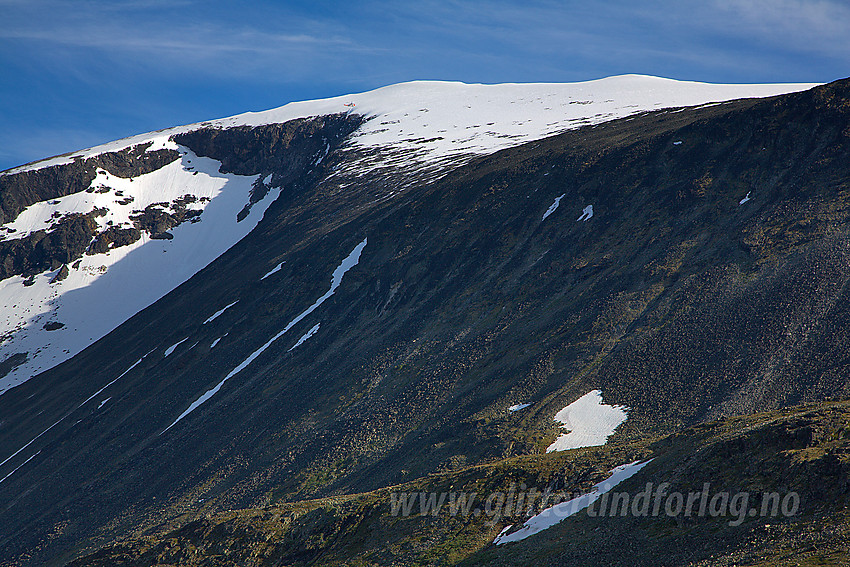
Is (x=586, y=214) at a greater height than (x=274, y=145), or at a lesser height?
lesser

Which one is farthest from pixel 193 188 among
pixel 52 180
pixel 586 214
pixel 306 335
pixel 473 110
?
pixel 586 214

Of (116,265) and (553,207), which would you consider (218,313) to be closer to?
(553,207)

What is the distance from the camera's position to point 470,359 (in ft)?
156

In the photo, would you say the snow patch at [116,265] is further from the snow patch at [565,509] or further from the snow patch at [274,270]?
the snow patch at [565,509]

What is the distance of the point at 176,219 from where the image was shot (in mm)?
130625

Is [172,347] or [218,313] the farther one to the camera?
[218,313]

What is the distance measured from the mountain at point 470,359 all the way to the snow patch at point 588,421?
146 millimetres

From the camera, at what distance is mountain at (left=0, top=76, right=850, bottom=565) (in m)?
26.9

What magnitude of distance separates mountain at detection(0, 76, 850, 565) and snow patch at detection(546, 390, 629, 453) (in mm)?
146

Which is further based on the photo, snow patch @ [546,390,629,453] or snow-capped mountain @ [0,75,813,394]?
snow-capped mountain @ [0,75,813,394]

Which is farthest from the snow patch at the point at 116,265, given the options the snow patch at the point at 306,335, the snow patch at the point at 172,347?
the snow patch at the point at 306,335

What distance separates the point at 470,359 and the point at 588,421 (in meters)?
13.5

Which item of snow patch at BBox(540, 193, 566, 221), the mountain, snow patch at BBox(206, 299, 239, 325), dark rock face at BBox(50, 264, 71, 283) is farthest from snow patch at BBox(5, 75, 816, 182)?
snow patch at BBox(206, 299, 239, 325)

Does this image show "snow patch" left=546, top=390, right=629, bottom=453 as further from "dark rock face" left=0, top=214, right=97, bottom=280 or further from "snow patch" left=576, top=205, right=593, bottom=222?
"dark rock face" left=0, top=214, right=97, bottom=280
